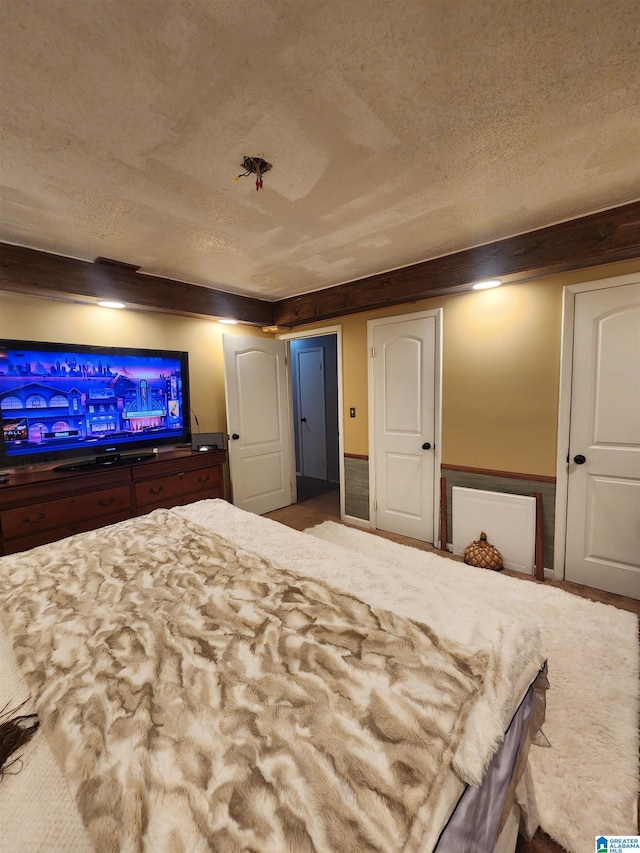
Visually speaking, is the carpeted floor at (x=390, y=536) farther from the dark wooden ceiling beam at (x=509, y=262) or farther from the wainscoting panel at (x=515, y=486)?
the dark wooden ceiling beam at (x=509, y=262)

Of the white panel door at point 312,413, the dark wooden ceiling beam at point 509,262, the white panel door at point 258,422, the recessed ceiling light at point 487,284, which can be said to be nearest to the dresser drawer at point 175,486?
the white panel door at point 258,422

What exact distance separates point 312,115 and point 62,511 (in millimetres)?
2714

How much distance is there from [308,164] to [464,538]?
2.81 metres

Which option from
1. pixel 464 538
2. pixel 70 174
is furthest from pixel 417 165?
pixel 464 538

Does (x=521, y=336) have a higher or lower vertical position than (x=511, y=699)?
higher

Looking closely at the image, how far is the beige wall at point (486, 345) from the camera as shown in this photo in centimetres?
256

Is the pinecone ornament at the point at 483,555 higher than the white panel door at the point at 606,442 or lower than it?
lower

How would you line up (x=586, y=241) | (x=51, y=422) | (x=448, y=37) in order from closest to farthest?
(x=448, y=37) → (x=586, y=241) → (x=51, y=422)

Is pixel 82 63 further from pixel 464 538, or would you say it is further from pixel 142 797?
pixel 464 538

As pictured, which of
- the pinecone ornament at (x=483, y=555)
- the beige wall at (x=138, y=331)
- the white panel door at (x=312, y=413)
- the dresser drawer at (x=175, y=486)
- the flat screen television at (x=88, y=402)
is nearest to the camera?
the flat screen television at (x=88, y=402)

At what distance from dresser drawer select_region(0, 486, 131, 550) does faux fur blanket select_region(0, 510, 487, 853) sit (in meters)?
1.29

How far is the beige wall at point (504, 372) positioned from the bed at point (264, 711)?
1.85 metres

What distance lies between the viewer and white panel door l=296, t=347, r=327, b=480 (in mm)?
5570

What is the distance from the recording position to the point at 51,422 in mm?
2639
